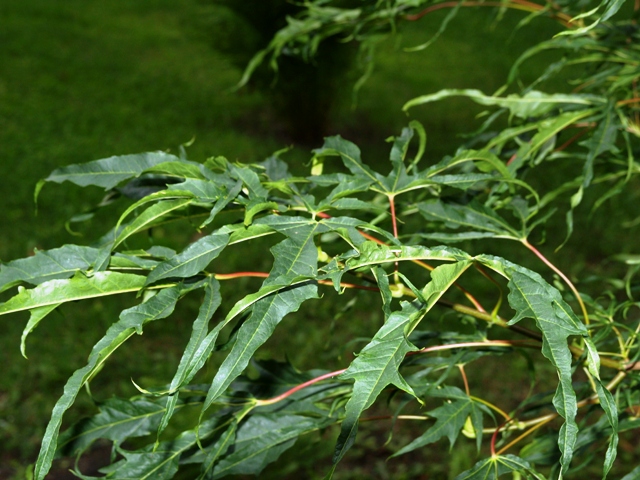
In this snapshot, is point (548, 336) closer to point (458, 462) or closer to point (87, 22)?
point (458, 462)

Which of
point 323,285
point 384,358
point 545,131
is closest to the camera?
point 384,358

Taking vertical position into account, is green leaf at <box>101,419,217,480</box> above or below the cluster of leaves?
below

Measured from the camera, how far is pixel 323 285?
25.0 inches

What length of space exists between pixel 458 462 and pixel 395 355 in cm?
141

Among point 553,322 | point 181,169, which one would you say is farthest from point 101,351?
point 553,322

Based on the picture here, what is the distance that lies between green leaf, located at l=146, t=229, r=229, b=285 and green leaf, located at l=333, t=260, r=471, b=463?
13 centimetres

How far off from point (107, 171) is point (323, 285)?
211 mm

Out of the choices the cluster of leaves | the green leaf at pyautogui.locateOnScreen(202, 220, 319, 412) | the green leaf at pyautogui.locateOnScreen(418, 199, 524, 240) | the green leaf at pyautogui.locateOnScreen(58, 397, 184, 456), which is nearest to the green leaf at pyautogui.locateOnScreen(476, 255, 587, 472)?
the cluster of leaves

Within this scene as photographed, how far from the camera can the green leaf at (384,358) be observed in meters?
0.41

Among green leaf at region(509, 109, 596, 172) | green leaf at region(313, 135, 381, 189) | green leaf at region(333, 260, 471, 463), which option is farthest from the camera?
green leaf at region(509, 109, 596, 172)

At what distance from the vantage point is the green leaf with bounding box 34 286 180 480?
0.43 metres

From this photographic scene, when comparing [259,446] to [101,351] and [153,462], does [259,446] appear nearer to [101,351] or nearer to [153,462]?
[153,462]

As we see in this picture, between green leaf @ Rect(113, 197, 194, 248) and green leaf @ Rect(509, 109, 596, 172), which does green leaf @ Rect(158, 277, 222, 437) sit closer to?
green leaf @ Rect(113, 197, 194, 248)

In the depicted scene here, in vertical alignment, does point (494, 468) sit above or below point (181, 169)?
below
